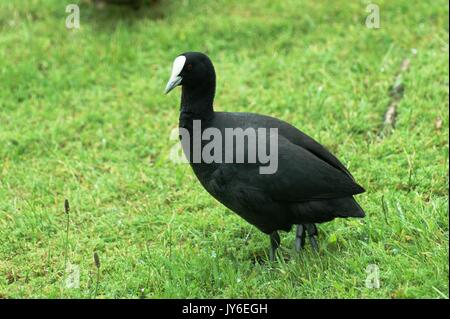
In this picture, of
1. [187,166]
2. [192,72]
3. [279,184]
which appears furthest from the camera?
[187,166]

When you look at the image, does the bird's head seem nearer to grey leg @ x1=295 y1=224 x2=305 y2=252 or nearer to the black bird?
the black bird

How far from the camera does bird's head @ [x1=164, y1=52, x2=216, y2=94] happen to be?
16.4ft

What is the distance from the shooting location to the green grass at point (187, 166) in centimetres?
478

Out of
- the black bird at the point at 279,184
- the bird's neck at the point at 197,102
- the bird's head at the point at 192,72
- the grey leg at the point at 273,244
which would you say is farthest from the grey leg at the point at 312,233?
the bird's head at the point at 192,72

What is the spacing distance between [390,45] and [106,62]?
288 cm

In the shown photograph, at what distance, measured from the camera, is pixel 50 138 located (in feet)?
22.7

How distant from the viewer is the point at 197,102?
5.08 metres

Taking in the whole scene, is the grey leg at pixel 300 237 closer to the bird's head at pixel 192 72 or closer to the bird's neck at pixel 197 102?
the bird's neck at pixel 197 102

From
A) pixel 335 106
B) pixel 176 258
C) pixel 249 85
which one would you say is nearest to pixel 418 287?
pixel 176 258

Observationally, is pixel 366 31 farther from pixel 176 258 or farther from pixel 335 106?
pixel 176 258

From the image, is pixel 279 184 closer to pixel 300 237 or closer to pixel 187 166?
pixel 300 237

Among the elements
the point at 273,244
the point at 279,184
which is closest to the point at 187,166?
the point at 273,244

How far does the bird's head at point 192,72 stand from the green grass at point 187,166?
105 cm

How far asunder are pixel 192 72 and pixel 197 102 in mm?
197
